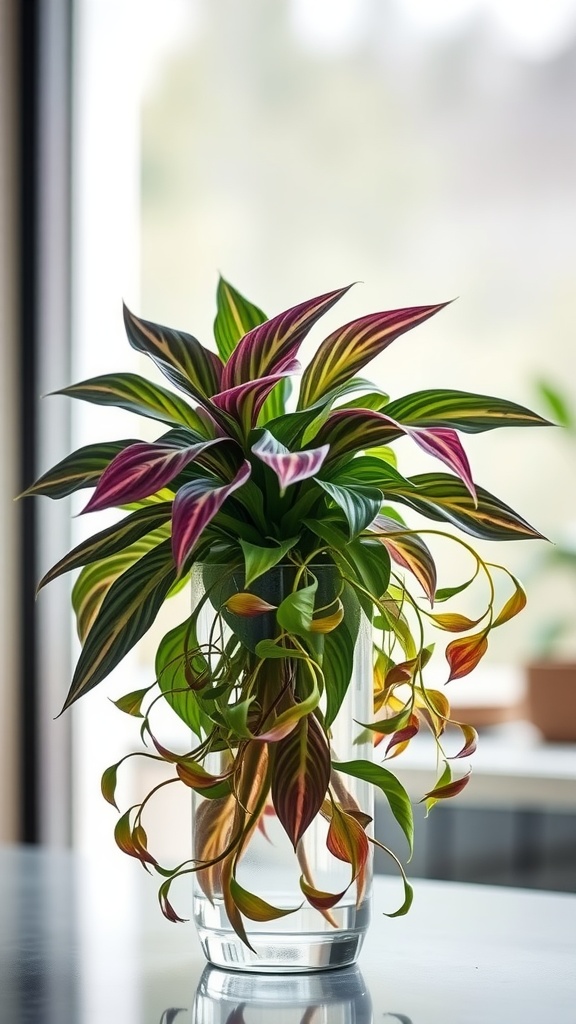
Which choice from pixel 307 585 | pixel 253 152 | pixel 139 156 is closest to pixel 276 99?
pixel 253 152

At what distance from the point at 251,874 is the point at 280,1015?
0.07 metres

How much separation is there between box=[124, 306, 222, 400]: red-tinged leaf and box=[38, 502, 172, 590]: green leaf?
2.8 inches

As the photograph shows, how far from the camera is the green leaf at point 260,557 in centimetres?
59

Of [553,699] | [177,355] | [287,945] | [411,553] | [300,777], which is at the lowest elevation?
[553,699]

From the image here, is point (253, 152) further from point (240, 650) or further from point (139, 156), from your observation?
point (240, 650)

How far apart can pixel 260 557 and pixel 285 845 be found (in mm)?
165

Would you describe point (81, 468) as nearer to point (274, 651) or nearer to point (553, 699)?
point (274, 651)

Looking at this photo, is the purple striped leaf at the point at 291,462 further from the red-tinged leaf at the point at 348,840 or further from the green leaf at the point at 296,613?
the red-tinged leaf at the point at 348,840

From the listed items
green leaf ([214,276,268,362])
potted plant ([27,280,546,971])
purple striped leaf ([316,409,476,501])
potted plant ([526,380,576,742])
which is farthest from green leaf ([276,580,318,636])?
potted plant ([526,380,576,742])

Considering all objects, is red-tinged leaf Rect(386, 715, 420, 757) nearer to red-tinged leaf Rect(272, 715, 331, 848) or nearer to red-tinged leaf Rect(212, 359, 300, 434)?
red-tinged leaf Rect(272, 715, 331, 848)

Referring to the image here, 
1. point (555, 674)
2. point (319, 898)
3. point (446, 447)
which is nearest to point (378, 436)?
point (446, 447)

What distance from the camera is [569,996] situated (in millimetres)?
653

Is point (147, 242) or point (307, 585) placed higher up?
point (147, 242)

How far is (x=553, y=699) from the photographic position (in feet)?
6.70
